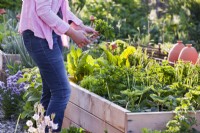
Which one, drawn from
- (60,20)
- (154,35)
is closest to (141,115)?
(60,20)

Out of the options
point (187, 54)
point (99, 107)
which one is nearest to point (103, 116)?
point (99, 107)

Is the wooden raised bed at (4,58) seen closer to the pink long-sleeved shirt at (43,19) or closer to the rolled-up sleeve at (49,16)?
the pink long-sleeved shirt at (43,19)

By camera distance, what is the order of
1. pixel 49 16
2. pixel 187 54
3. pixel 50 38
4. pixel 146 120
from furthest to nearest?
pixel 187 54
pixel 146 120
pixel 50 38
pixel 49 16

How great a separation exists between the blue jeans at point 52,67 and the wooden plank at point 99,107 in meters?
0.40

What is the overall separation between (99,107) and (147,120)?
0.57 meters

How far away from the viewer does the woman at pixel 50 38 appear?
13.1 ft

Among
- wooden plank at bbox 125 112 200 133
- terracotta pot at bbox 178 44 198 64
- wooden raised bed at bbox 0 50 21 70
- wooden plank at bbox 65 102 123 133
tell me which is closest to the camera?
wooden plank at bbox 125 112 200 133

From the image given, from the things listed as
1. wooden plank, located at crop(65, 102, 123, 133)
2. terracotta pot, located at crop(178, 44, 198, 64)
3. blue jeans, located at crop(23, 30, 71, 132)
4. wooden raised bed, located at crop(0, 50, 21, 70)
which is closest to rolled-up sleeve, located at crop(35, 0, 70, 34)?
blue jeans, located at crop(23, 30, 71, 132)

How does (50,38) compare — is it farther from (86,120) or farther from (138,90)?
(86,120)

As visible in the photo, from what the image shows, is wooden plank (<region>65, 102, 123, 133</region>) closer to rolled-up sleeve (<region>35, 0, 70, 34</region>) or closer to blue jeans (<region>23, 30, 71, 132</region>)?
blue jeans (<region>23, 30, 71, 132</region>)

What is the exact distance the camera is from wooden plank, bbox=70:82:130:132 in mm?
4328

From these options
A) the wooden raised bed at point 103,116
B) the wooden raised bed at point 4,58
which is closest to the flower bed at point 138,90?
the wooden raised bed at point 103,116

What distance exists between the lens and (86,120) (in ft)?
16.2

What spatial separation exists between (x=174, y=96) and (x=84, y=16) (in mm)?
6749
